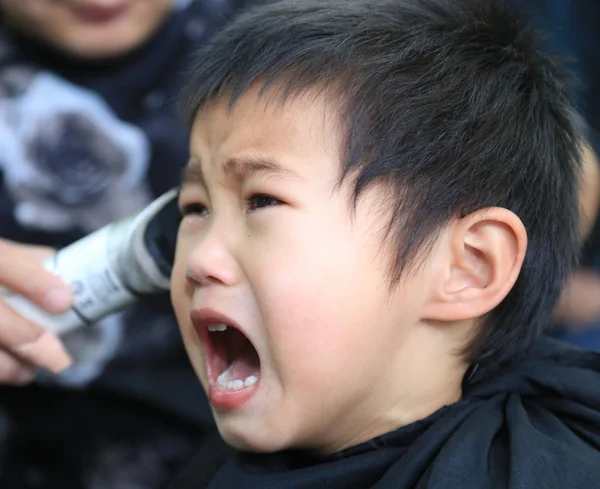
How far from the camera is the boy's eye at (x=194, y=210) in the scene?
0.87 meters

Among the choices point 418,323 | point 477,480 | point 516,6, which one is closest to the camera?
point 477,480

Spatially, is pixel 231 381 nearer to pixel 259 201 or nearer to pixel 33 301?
pixel 259 201

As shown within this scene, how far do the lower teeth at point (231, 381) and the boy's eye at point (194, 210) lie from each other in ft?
0.57

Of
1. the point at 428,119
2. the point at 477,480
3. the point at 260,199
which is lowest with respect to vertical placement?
the point at 477,480

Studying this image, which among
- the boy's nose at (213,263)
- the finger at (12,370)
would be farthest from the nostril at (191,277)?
the finger at (12,370)

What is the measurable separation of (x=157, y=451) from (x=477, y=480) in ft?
1.99

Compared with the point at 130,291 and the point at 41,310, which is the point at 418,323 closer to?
the point at 130,291

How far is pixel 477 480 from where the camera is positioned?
2.31 ft

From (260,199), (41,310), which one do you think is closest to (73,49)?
(41,310)

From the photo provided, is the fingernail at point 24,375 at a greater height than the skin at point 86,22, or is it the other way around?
the skin at point 86,22

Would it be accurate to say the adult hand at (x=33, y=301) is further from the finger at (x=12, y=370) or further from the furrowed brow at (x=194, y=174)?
the furrowed brow at (x=194, y=174)

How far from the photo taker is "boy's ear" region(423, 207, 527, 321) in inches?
30.8

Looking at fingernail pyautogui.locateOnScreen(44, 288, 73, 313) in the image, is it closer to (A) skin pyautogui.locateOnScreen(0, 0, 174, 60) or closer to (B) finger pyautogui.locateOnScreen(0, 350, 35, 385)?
(B) finger pyautogui.locateOnScreen(0, 350, 35, 385)

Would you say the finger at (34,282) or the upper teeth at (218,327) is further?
the finger at (34,282)
